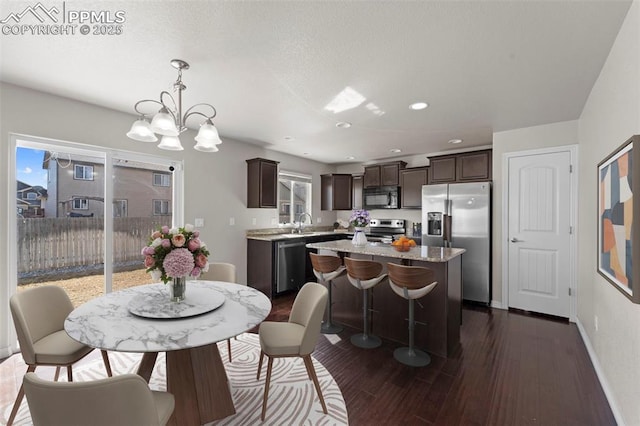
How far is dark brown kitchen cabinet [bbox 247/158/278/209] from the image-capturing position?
4438 mm

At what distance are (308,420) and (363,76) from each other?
2.59 metres

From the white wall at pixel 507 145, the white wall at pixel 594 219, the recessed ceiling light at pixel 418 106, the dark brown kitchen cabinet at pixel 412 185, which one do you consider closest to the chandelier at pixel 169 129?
the recessed ceiling light at pixel 418 106

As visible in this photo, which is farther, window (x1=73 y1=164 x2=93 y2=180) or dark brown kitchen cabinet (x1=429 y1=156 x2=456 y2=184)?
dark brown kitchen cabinet (x1=429 y1=156 x2=456 y2=184)

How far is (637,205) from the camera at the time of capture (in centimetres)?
145

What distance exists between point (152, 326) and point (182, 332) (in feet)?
0.68

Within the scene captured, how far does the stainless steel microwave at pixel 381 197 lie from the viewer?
5.42 meters

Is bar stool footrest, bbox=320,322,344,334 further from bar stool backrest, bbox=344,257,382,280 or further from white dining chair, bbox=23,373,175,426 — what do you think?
white dining chair, bbox=23,373,175,426

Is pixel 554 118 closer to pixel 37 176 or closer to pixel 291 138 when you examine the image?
pixel 291 138

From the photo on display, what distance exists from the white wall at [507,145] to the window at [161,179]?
14.8 ft

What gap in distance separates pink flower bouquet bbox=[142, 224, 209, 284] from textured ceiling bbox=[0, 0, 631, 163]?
1.32 m

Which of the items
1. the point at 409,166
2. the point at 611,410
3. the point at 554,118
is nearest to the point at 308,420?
the point at 611,410

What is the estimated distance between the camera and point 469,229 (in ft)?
13.2

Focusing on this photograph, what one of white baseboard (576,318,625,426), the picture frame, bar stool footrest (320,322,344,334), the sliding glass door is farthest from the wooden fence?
white baseboard (576,318,625,426)

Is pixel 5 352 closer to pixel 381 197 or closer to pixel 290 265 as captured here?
pixel 290 265
